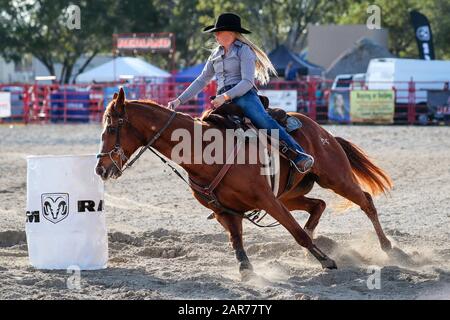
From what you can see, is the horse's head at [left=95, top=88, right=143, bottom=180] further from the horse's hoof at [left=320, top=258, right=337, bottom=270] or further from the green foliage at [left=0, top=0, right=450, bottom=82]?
the green foliage at [left=0, top=0, right=450, bottom=82]

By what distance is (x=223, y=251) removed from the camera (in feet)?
26.4

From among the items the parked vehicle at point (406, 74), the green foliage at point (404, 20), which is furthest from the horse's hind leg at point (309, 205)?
the green foliage at point (404, 20)

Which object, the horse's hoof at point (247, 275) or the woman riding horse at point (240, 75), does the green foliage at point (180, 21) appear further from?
the horse's hoof at point (247, 275)

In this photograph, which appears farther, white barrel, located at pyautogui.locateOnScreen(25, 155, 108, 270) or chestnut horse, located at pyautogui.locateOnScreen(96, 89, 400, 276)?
white barrel, located at pyautogui.locateOnScreen(25, 155, 108, 270)

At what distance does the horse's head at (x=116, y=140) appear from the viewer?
6.46 meters

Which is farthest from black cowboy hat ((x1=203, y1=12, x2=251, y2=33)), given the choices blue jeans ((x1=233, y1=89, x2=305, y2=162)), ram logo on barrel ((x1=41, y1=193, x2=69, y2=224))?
ram logo on barrel ((x1=41, y1=193, x2=69, y2=224))

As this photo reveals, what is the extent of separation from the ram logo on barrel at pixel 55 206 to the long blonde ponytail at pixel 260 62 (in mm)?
1933

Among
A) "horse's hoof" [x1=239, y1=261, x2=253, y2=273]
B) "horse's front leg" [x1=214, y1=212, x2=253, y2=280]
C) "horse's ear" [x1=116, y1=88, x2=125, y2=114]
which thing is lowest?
"horse's hoof" [x1=239, y1=261, x2=253, y2=273]

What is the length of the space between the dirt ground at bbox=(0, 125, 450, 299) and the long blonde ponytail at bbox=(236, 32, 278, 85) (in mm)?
1629

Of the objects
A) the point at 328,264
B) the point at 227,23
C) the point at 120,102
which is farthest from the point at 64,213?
the point at 328,264

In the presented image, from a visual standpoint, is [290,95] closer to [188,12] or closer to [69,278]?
[69,278]

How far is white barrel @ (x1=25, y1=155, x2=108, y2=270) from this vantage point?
6918mm

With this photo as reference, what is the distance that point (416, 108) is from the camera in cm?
2648
